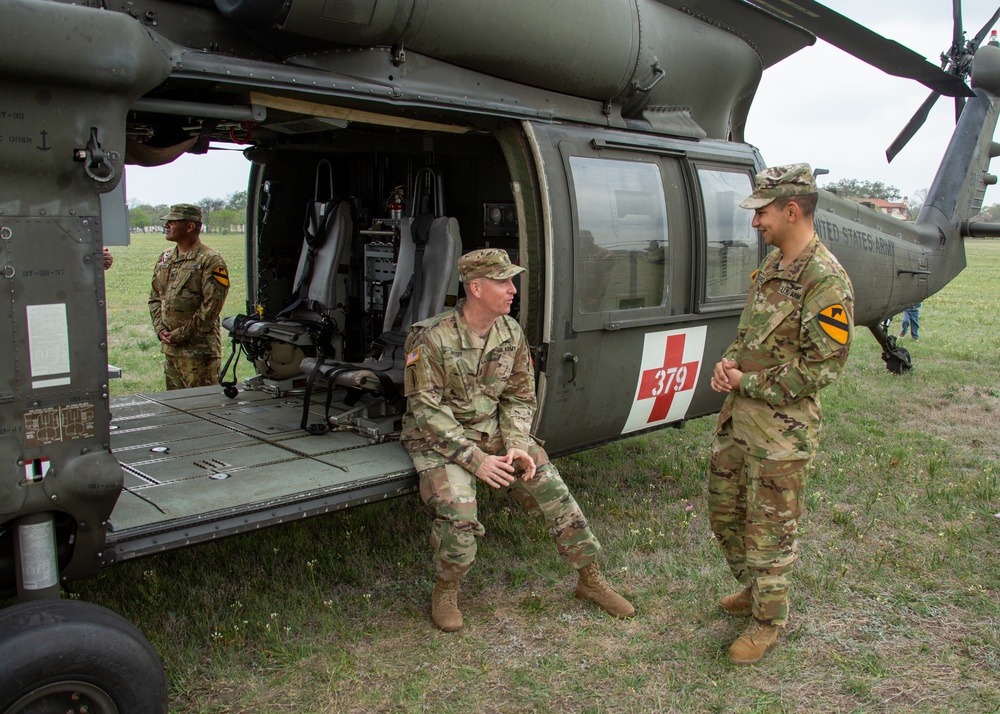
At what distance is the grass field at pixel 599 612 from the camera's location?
10.2 ft

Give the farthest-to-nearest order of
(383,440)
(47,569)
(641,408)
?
1. (641,408)
2. (383,440)
3. (47,569)

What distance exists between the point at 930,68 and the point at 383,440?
4329 millimetres

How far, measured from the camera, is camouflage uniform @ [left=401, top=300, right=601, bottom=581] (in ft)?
11.4

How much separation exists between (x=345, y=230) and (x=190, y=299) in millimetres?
1253

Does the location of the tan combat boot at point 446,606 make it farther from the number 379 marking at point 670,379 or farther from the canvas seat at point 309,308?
the canvas seat at point 309,308

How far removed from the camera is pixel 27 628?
2256mm

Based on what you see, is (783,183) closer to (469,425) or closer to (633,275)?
(633,275)

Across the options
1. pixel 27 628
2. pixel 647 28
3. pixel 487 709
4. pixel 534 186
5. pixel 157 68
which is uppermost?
pixel 647 28

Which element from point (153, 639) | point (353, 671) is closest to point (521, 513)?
point (353, 671)

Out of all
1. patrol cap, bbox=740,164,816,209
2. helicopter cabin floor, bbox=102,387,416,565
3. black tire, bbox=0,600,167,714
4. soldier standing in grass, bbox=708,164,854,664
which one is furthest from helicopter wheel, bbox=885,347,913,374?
black tire, bbox=0,600,167,714

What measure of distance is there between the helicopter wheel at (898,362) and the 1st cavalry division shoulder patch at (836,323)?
5.88 metres

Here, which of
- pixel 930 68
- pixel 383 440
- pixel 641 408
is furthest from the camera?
pixel 930 68

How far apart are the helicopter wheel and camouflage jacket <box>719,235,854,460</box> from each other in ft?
18.8

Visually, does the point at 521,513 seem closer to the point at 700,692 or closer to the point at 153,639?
the point at 700,692
